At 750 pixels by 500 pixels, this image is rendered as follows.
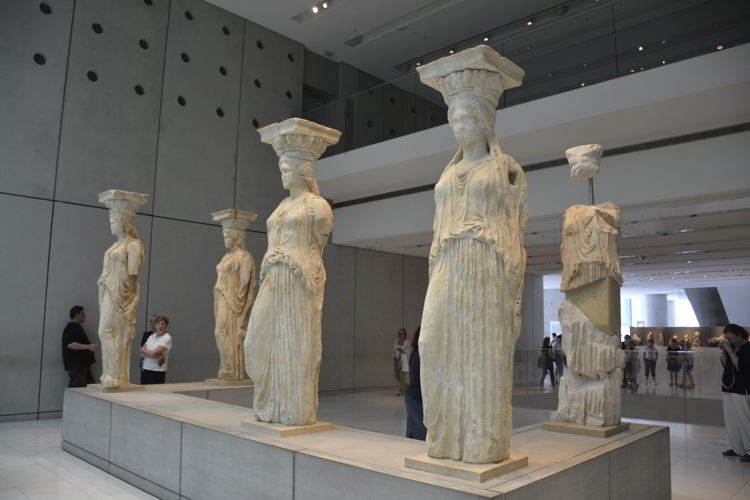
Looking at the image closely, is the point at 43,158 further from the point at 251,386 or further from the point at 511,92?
the point at 511,92

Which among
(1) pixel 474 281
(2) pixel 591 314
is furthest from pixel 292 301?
(2) pixel 591 314

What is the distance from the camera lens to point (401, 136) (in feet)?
36.5

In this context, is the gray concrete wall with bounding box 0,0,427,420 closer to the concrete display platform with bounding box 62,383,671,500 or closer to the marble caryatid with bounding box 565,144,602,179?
the concrete display platform with bounding box 62,383,671,500

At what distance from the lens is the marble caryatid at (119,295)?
25.3ft

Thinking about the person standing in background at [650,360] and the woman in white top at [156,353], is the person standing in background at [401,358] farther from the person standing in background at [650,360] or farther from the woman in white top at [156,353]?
the woman in white top at [156,353]

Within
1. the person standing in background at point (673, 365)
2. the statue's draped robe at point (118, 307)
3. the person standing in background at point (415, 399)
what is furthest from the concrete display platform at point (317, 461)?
the person standing in background at point (673, 365)

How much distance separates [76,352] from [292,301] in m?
6.10

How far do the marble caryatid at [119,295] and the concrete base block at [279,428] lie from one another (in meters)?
3.47

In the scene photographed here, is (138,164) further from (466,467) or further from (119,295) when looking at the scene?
(466,467)

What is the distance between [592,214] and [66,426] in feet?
21.6

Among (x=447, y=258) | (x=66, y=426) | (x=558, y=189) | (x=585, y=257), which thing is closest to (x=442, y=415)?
(x=447, y=258)

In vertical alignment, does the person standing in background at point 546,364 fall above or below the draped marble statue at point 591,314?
below

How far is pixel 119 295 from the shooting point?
25.3 ft

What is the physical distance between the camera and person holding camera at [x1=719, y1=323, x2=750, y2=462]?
716 centimetres
